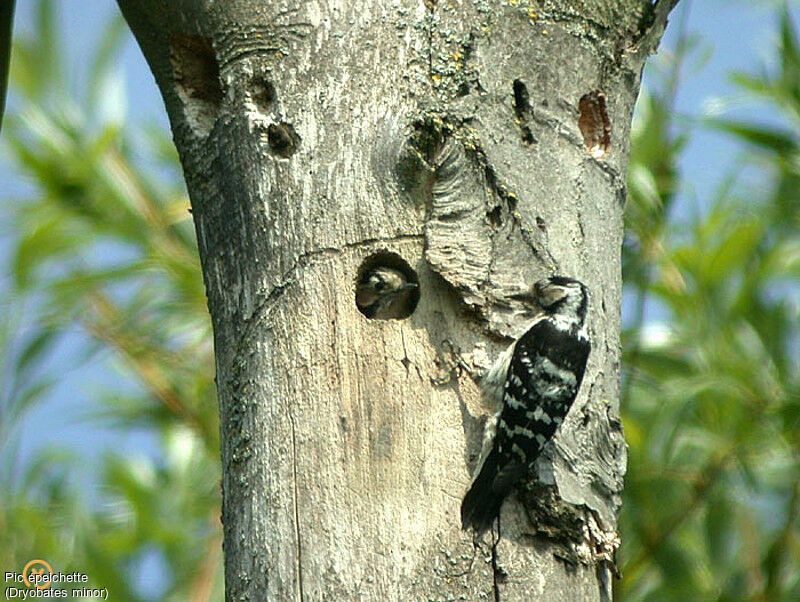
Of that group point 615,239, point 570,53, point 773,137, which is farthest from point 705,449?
point 570,53

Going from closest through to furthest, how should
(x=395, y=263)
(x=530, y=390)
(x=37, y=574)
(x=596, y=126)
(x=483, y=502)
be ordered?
(x=483, y=502)
(x=395, y=263)
(x=530, y=390)
(x=596, y=126)
(x=37, y=574)

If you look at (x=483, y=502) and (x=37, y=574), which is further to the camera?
(x=37, y=574)

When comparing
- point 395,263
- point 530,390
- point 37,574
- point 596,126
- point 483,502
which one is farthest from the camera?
point 37,574

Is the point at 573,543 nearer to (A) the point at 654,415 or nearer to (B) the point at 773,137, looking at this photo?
(A) the point at 654,415

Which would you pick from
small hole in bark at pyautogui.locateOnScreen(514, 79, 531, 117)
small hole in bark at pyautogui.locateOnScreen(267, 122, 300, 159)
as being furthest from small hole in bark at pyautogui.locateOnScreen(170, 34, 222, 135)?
small hole in bark at pyautogui.locateOnScreen(514, 79, 531, 117)

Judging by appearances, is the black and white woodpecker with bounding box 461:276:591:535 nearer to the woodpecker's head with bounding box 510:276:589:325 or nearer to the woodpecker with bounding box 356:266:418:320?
the woodpecker's head with bounding box 510:276:589:325

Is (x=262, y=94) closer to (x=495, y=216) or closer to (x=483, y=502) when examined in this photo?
(x=495, y=216)

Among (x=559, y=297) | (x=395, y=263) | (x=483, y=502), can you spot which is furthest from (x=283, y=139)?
(x=483, y=502)
